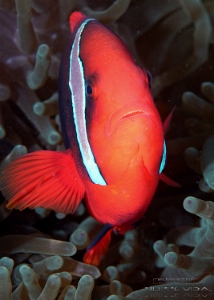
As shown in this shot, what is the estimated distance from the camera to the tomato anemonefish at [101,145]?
0.67 metres

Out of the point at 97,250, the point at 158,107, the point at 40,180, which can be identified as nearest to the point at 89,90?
the point at 40,180

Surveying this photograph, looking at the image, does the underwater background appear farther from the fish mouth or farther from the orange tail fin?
the fish mouth

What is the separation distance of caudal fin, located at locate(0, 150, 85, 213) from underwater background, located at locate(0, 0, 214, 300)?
0.74ft

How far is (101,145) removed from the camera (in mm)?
712

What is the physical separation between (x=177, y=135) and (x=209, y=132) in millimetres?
144

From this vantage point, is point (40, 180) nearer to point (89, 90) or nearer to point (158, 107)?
point (89, 90)

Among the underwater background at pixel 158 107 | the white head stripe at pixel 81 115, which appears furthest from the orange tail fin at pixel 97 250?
the white head stripe at pixel 81 115

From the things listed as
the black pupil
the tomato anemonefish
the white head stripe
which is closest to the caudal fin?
the tomato anemonefish

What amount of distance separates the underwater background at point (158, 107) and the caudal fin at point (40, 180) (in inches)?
8.8

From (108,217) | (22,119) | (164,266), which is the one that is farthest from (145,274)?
(22,119)

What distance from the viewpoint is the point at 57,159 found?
926 mm

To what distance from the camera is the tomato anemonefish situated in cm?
67

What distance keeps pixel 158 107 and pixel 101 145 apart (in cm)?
67

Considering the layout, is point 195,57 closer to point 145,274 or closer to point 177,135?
point 177,135
